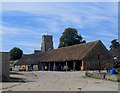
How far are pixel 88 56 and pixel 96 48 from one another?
306 centimetres

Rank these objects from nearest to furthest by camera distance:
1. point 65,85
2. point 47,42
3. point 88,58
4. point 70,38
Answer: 1. point 65,85
2. point 88,58
3. point 70,38
4. point 47,42

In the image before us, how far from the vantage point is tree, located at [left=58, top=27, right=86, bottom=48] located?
Result: 63781 millimetres

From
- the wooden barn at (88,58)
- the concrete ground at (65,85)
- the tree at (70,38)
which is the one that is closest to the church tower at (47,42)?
the tree at (70,38)

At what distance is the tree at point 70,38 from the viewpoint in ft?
209

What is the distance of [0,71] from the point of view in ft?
49.9

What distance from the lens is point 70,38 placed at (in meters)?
63.8

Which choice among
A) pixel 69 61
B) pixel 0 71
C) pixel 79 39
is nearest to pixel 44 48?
pixel 79 39

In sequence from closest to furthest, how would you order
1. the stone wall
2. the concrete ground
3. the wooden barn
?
the concrete ground < the stone wall < the wooden barn

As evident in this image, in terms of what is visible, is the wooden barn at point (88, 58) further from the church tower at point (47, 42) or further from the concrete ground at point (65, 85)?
the church tower at point (47, 42)

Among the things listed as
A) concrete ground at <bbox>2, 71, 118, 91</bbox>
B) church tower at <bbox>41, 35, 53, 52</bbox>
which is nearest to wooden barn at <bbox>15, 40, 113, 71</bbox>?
concrete ground at <bbox>2, 71, 118, 91</bbox>

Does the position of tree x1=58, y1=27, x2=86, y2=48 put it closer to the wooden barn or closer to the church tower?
the wooden barn

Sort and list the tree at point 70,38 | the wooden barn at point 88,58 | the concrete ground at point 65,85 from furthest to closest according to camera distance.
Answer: the tree at point 70,38 < the wooden barn at point 88,58 < the concrete ground at point 65,85

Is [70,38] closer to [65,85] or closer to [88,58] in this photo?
[88,58]

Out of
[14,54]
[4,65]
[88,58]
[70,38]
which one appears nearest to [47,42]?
[14,54]
